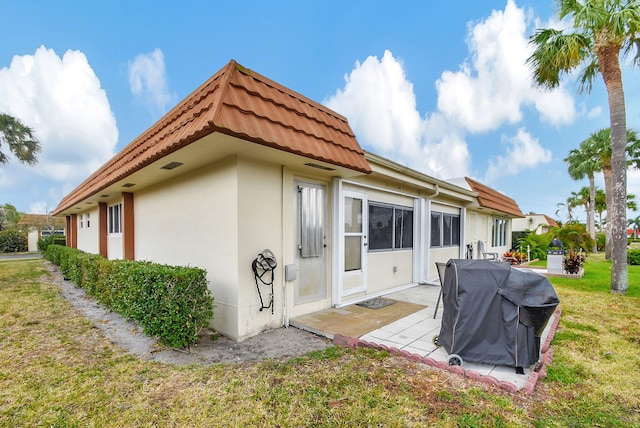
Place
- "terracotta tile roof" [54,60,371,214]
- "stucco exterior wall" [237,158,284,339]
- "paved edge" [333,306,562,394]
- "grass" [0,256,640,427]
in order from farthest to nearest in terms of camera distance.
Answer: "stucco exterior wall" [237,158,284,339]
"terracotta tile roof" [54,60,371,214]
"paved edge" [333,306,562,394]
"grass" [0,256,640,427]

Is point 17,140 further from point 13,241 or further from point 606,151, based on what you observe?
point 606,151

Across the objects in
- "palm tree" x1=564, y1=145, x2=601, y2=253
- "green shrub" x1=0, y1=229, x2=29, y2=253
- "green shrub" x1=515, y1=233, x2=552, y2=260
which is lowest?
"green shrub" x1=0, y1=229, x2=29, y2=253

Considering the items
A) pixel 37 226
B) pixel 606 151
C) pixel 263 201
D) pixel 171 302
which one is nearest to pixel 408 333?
pixel 263 201

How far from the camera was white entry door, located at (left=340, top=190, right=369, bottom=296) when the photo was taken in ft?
19.2

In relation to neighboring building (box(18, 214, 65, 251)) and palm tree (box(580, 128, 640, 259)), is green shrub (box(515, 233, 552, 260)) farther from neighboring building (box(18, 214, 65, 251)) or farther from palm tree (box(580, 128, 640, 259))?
neighboring building (box(18, 214, 65, 251))

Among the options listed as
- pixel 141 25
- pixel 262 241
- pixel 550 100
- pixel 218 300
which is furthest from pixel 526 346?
pixel 141 25

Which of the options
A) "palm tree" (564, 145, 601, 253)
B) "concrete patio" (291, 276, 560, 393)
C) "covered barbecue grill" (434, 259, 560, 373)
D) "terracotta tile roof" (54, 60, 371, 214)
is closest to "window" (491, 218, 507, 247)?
"palm tree" (564, 145, 601, 253)

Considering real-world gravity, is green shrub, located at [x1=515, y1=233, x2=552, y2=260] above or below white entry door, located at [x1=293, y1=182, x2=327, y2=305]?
below

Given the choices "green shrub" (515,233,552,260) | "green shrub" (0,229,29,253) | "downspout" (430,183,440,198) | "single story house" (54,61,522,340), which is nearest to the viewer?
"single story house" (54,61,522,340)

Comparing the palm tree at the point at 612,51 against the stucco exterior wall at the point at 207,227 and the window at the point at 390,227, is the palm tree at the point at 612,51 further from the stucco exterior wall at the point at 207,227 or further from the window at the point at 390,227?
the stucco exterior wall at the point at 207,227

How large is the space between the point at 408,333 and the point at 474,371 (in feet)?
3.81

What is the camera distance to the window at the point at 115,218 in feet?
29.3

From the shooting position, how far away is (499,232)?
1655cm

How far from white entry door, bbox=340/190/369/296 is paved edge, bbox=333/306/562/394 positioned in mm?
1783
